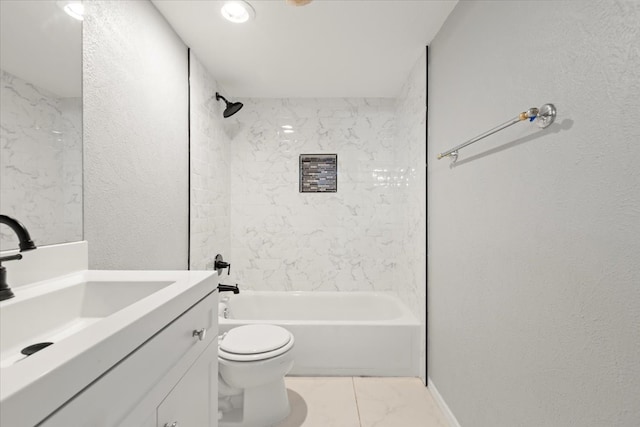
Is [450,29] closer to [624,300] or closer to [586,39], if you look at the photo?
[586,39]

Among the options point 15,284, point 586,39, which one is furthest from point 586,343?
point 15,284

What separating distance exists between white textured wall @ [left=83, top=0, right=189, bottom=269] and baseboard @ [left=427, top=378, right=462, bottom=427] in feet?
6.02

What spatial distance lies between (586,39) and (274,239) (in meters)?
2.65

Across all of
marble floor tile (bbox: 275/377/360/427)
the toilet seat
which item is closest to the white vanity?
the toilet seat

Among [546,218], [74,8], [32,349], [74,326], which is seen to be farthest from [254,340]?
[74,8]

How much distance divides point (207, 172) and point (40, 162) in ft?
4.74

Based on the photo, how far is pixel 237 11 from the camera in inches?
66.4

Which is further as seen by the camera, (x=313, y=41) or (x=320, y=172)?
(x=320, y=172)

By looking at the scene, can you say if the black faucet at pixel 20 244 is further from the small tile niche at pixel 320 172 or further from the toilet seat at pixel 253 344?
the small tile niche at pixel 320 172

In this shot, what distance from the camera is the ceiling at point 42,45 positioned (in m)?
0.94

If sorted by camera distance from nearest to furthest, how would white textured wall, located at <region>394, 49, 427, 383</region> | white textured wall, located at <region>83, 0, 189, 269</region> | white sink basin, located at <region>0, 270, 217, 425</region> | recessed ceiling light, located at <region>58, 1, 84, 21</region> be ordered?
white sink basin, located at <region>0, 270, 217, 425</region> → recessed ceiling light, located at <region>58, 1, 84, 21</region> → white textured wall, located at <region>83, 0, 189, 269</region> → white textured wall, located at <region>394, 49, 427, 383</region>

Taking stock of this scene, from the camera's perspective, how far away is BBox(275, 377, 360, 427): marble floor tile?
69.9 inches

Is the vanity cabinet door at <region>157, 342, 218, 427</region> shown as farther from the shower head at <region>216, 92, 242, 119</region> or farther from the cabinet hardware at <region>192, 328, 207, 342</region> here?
the shower head at <region>216, 92, 242, 119</region>

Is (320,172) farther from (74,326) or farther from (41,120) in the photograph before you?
(74,326)
